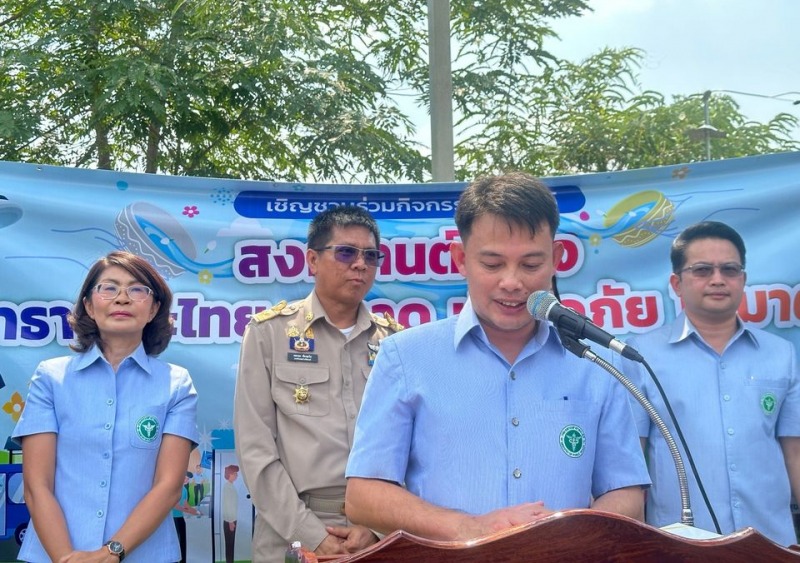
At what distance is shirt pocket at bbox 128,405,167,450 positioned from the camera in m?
3.07

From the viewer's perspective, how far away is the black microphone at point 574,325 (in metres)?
1.86

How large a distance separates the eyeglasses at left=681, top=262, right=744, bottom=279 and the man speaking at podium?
1384 millimetres

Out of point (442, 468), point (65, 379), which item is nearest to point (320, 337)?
point (65, 379)

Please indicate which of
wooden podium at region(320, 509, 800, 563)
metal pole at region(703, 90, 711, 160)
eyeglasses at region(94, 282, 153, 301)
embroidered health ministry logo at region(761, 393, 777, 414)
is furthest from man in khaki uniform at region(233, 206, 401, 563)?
metal pole at region(703, 90, 711, 160)

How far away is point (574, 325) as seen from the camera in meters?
1.87

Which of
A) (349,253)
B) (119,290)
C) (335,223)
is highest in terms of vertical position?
(335,223)

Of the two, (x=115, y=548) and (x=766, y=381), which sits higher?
(x=766, y=381)

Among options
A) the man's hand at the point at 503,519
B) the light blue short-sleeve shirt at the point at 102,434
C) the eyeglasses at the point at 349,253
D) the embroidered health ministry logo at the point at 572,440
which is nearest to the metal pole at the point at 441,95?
the eyeglasses at the point at 349,253

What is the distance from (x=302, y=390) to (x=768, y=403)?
5.32 feet

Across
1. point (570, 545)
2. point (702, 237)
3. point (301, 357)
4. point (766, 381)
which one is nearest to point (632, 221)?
point (702, 237)

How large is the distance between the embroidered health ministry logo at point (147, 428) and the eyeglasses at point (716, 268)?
6.39 ft

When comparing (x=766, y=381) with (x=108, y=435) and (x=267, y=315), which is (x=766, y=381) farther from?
(x=108, y=435)

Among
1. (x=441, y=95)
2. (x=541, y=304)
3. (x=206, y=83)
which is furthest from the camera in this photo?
(x=206, y=83)

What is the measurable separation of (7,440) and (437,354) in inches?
93.4
